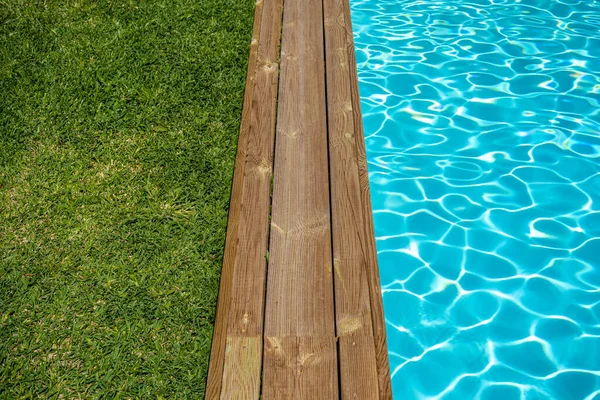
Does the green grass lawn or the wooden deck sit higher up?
the green grass lawn

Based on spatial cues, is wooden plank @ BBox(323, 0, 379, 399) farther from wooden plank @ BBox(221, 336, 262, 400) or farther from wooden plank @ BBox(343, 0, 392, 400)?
wooden plank @ BBox(221, 336, 262, 400)

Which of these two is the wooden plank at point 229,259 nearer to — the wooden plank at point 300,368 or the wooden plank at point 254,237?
the wooden plank at point 254,237

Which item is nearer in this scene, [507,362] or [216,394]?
[216,394]

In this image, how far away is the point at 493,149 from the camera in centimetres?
466

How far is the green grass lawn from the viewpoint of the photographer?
2859mm

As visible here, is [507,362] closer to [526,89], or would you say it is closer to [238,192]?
[238,192]

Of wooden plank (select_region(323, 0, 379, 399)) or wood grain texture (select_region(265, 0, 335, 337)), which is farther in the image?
wood grain texture (select_region(265, 0, 335, 337))

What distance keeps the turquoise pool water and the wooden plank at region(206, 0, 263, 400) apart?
3.01 ft

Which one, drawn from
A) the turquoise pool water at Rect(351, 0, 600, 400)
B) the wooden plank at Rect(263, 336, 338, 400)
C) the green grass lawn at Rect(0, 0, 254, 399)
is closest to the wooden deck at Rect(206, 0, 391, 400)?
the wooden plank at Rect(263, 336, 338, 400)

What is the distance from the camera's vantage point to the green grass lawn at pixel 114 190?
9.38 feet

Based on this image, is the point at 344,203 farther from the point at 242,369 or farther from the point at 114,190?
the point at 114,190

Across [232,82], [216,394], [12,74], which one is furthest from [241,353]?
[12,74]

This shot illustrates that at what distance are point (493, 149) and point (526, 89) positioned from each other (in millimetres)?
1044

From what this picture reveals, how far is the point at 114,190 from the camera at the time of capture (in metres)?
3.81
